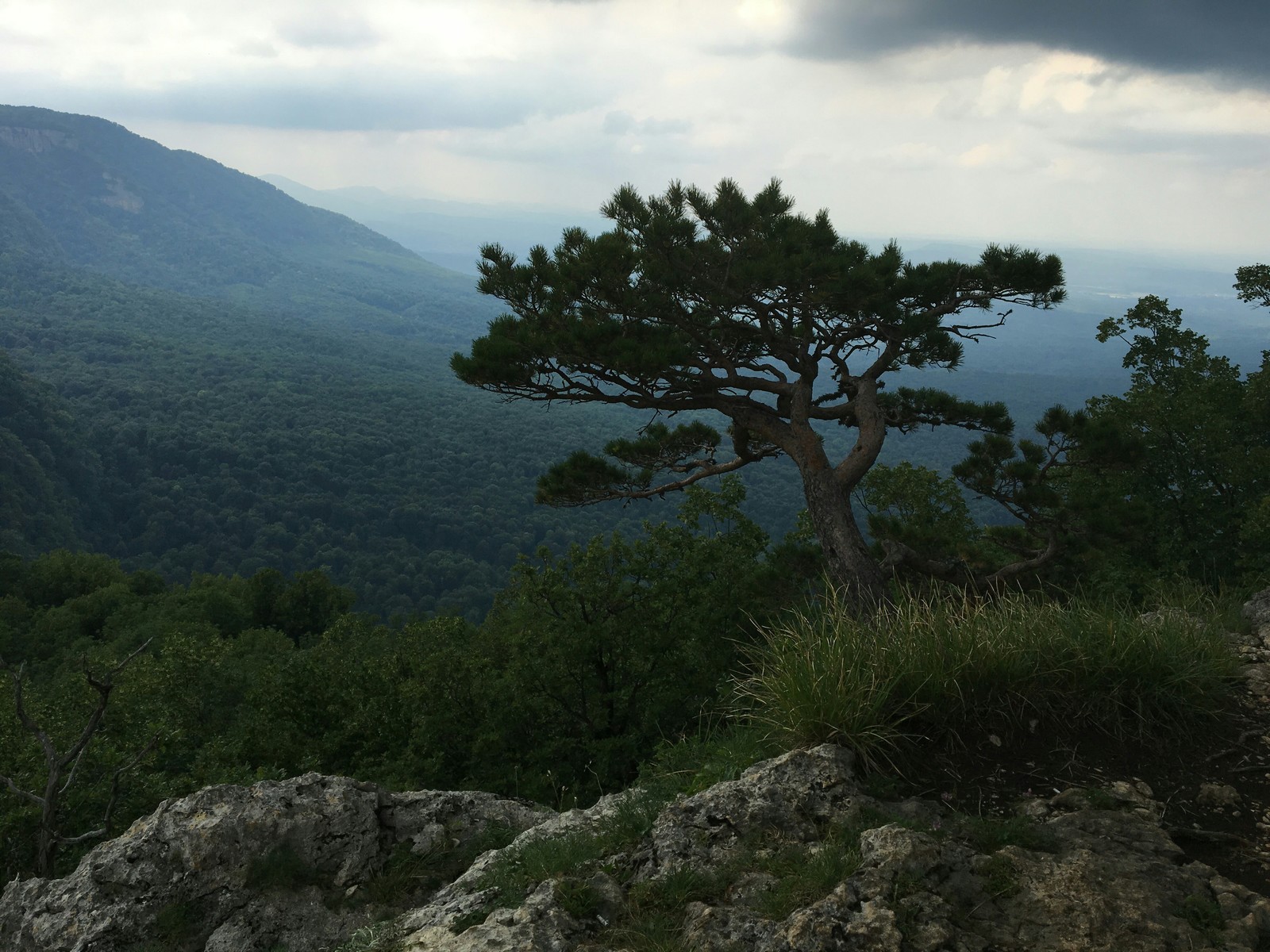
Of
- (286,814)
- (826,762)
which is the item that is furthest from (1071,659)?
(286,814)

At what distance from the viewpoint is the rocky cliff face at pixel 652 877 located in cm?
297

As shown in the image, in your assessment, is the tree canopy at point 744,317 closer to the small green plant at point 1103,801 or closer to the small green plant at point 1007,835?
the small green plant at point 1103,801

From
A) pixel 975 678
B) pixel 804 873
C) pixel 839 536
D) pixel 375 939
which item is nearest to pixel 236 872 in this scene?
pixel 375 939

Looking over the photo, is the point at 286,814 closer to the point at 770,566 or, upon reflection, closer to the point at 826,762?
the point at 826,762

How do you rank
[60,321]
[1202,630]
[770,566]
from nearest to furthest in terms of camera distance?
[1202,630], [770,566], [60,321]

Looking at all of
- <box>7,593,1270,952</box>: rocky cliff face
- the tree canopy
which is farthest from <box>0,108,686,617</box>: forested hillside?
<box>7,593,1270,952</box>: rocky cliff face

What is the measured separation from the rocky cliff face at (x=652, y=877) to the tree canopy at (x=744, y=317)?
4.30 meters

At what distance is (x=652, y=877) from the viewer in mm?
3434

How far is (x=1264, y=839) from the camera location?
3506 mm

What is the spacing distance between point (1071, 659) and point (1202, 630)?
4.55 feet

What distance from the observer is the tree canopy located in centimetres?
816

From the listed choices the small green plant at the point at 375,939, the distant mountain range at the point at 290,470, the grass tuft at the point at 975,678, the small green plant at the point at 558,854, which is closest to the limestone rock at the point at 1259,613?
the grass tuft at the point at 975,678

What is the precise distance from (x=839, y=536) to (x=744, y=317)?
2.67 m

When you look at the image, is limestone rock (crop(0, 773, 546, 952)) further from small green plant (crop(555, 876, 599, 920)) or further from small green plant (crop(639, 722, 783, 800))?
small green plant (crop(555, 876, 599, 920))
